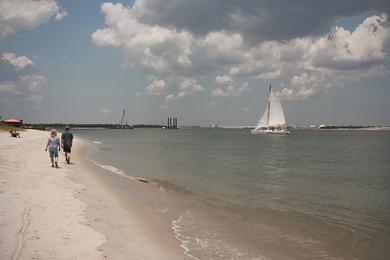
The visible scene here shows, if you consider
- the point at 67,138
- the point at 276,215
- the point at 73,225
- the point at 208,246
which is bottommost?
the point at 276,215

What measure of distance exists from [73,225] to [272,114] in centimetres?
13428

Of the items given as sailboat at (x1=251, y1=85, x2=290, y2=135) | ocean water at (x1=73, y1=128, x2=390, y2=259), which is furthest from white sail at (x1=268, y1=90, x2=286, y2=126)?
ocean water at (x1=73, y1=128, x2=390, y2=259)

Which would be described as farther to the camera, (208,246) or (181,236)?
(181,236)

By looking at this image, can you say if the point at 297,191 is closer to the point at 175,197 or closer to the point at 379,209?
the point at 379,209

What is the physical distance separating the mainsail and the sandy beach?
4959 inches

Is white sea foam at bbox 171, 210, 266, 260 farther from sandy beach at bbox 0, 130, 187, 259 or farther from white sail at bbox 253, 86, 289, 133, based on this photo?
white sail at bbox 253, 86, 289, 133

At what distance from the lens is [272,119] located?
5531 inches

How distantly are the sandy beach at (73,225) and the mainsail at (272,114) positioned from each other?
126 meters

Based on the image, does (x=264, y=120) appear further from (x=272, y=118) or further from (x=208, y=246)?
(x=208, y=246)

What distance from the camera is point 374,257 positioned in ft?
32.9

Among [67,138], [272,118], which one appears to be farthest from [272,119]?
[67,138]

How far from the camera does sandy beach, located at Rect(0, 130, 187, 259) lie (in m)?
8.06

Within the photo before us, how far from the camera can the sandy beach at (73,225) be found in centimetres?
806

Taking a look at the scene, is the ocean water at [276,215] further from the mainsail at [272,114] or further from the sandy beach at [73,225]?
the mainsail at [272,114]
